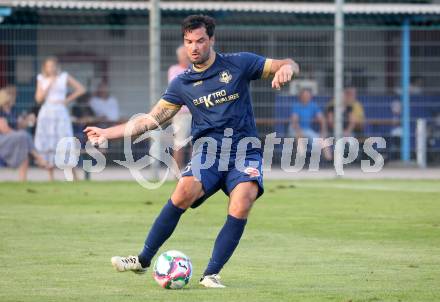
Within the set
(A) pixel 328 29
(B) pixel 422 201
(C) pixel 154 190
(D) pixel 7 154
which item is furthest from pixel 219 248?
(A) pixel 328 29

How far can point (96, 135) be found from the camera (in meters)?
9.34

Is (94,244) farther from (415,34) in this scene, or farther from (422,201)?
(415,34)

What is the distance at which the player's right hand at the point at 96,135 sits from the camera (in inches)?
366

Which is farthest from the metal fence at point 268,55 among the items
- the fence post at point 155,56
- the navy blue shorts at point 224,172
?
the navy blue shorts at point 224,172

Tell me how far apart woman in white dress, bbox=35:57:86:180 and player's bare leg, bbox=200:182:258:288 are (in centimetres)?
1159

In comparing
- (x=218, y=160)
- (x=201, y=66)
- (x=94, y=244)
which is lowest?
(x=94, y=244)

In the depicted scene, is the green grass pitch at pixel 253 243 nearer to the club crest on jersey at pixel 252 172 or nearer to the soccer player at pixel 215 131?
the soccer player at pixel 215 131

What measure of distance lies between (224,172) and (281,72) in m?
0.93

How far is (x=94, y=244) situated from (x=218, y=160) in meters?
2.81

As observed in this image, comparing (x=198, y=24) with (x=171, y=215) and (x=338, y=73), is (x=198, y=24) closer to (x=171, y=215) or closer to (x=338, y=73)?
(x=171, y=215)

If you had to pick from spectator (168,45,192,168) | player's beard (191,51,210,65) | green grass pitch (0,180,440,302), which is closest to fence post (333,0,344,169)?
green grass pitch (0,180,440,302)

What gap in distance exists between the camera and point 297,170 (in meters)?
22.3

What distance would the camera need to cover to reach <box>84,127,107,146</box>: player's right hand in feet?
30.5

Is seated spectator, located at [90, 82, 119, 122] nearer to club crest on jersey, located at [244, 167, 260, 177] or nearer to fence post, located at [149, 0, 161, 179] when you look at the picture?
fence post, located at [149, 0, 161, 179]
